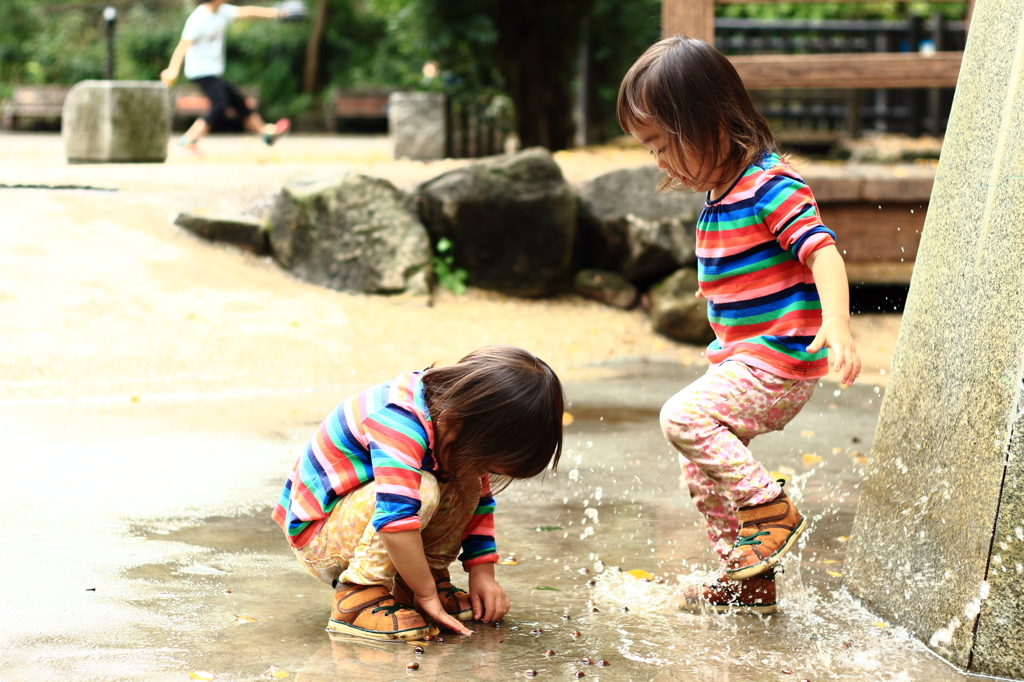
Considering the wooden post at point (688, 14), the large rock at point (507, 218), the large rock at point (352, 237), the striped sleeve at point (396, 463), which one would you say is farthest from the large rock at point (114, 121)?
the striped sleeve at point (396, 463)

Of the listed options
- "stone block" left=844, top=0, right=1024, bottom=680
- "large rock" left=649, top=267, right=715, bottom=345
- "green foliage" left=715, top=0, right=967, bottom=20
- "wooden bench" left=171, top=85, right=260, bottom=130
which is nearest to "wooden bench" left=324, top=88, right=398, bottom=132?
"wooden bench" left=171, top=85, right=260, bottom=130

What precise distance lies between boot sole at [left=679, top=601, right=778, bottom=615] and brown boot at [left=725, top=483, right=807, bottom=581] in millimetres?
127

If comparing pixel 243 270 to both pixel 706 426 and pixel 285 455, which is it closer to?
pixel 285 455

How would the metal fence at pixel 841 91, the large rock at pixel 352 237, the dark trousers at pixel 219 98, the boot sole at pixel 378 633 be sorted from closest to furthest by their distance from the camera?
the boot sole at pixel 378 633 < the large rock at pixel 352 237 < the dark trousers at pixel 219 98 < the metal fence at pixel 841 91

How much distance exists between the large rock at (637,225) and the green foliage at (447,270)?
1.02 m

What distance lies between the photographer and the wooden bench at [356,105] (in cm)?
2005

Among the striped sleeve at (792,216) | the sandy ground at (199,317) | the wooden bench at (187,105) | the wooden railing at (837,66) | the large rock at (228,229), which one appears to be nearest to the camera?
the striped sleeve at (792,216)

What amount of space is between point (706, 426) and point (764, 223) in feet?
1.70

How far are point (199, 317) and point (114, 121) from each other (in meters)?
4.12

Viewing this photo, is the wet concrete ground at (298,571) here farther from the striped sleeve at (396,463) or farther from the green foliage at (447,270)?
the green foliage at (447,270)

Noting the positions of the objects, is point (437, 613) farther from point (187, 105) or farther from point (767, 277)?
point (187, 105)

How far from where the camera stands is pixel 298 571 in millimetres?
2807

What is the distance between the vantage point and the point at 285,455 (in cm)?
394

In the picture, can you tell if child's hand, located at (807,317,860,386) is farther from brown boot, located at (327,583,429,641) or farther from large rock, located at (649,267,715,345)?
large rock, located at (649,267,715,345)
